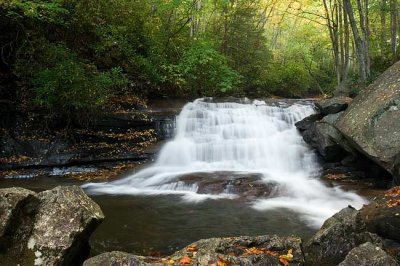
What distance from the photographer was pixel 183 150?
11.4 m

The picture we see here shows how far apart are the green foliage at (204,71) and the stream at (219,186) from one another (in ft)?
4.05

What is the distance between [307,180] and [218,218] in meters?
3.84

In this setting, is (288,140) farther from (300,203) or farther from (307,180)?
(300,203)

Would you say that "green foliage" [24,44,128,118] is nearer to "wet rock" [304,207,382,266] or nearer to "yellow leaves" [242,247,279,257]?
"yellow leaves" [242,247,279,257]

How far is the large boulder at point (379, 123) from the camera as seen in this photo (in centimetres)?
723

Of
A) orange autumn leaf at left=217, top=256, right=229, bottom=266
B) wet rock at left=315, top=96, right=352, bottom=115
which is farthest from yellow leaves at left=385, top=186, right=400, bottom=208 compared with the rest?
wet rock at left=315, top=96, right=352, bottom=115

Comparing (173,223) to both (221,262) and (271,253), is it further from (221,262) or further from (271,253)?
(221,262)

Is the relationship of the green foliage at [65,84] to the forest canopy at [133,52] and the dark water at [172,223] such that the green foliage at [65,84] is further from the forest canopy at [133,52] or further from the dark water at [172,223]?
the dark water at [172,223]

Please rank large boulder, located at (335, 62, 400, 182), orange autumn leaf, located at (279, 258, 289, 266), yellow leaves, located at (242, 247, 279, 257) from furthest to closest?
large boulder, located at (335, 62, 400, 182) → yellow leaves, located at (242, 247, 279, 257) → orange autumn leaf, located at (279, 258, 289, 266)

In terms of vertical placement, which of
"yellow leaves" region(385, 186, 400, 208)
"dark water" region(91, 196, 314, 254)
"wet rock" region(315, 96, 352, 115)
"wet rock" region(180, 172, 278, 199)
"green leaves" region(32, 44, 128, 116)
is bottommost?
"dark water" region(91, 196, 314, 254)

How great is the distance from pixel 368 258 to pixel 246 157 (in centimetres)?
806

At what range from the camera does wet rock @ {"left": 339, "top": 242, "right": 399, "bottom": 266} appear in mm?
3230

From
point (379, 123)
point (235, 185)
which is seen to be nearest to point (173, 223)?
point (235, 185)

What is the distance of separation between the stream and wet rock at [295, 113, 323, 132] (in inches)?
12.6
